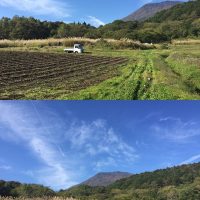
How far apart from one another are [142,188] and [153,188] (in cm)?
92

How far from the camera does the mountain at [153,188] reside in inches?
1138

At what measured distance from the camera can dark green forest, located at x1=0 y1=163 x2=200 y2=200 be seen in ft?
80.7

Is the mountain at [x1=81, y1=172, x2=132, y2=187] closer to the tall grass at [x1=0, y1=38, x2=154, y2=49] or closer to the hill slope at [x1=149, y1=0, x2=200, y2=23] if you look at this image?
the tall grass at [x1=0, y1=38, x2=154, y2=49]

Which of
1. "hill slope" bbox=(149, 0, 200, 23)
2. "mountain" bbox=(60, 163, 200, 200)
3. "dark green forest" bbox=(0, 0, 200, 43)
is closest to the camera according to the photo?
"mountain" bbox=(60, 163, 200, 200)

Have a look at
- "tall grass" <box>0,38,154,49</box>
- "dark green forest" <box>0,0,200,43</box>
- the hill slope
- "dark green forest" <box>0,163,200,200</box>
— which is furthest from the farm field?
the hill slope

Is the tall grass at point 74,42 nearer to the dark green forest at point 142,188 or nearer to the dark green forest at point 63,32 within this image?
the dark green forest at point 63,32

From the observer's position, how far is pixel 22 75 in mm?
22594

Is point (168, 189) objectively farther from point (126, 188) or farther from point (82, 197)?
point (82, 197)

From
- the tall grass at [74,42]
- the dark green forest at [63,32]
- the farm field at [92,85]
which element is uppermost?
the dark green forest at [63,32]

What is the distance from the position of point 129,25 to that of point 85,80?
298 ft

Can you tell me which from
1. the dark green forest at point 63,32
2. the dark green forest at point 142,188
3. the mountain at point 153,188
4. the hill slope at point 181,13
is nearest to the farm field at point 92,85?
the dark green forest at point 142,188

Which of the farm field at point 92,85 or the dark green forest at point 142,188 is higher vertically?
the farm field at point 92,85

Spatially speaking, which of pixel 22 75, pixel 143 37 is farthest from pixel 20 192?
pixel 143 37

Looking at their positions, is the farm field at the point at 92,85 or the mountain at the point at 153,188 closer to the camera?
the farm field at the point at 92,85
